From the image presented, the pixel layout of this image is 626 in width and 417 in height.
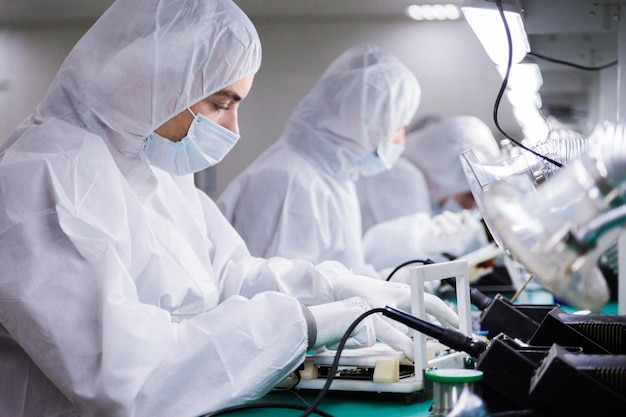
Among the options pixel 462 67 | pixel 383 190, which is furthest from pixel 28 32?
pixel 462 67

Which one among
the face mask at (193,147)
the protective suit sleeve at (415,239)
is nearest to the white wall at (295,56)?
the protective suit sleeve at (415,239)

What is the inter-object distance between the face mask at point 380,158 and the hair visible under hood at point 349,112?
7 cm

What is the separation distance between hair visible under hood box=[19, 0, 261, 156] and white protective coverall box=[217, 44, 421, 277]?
1129 millimetres

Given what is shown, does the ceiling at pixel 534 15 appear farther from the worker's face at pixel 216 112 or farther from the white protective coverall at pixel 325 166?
the worker's face at pixel 216 112

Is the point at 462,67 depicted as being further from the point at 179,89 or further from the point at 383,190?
the point at 179,89

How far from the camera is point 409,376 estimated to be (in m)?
1.36

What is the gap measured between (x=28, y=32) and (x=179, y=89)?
5.73 ft

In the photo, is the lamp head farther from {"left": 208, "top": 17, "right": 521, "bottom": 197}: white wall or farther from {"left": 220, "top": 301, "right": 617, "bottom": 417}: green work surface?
{"left": 208, "top": 17, "right": 521, "bottom": 197}: white wall

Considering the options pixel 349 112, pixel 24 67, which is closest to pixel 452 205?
pixel 349 112

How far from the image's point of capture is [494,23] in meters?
1.79

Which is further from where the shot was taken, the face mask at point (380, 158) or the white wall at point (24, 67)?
the face mask at point (380, 158)

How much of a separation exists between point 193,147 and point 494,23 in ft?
2.51

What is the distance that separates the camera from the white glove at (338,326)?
1406mm

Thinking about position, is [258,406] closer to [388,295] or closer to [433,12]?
[388,295]
